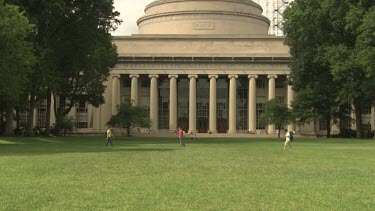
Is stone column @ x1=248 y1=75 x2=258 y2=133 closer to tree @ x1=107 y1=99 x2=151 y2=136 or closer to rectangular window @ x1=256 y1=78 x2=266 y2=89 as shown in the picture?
rectangular window @ x1=256 y1=78 x2=266 y2=89

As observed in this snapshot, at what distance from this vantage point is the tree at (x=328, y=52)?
1997 inches

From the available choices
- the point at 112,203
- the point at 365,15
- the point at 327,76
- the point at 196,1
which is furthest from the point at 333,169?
the point at 196,1

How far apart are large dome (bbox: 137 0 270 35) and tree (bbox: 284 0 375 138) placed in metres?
37.1

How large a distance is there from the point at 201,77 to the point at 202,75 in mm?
2017

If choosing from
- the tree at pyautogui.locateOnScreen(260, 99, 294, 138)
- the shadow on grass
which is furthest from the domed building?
the shadow on grass

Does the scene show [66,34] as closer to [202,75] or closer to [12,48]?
[12,48]

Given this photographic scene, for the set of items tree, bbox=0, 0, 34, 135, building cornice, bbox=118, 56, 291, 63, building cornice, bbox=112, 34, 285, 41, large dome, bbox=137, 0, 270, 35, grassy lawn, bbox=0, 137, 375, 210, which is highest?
large dome, bbox=137, 0, 270, 35

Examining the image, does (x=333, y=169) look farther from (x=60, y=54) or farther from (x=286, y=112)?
(x=286, y=112)

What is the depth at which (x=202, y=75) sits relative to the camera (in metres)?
91.9

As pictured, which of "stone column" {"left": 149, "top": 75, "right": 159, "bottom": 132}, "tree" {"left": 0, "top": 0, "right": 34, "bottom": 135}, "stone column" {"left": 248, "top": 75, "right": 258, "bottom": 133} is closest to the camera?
"tree" {"left": 0, "top": 0, "right": 34, "bottom": 135}

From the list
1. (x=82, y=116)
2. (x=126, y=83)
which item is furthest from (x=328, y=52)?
(x=82, y=116)

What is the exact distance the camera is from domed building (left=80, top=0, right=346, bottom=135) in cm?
9069

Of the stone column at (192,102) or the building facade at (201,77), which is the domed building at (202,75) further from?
the building facade at (201,77)

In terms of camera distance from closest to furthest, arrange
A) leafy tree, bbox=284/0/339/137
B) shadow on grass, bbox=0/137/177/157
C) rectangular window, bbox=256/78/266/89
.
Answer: shadow on grass, bbox=0/137/177/157 → leafy tree, bbox=284/0/339/137 → rectangular window, bbox=256/78/266/89
